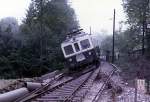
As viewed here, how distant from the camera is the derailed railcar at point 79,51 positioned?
92.9 ft

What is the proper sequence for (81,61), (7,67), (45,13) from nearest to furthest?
(81,61) → (7,67) → (45,13)

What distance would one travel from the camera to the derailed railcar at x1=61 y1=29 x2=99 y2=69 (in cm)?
2833

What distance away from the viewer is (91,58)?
2852 cm

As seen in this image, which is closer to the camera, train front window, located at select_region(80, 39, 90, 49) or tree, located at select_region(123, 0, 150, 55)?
train front window, located at select_region(80, 39, 90, 49)

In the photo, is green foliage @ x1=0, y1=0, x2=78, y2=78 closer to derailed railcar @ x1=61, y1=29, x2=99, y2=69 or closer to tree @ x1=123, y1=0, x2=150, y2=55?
derailed railcar @ x1=61, y1=29, x2=99, y2=69

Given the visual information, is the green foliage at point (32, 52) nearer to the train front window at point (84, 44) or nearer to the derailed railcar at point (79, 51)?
the derailed railcar at point (79, 51)

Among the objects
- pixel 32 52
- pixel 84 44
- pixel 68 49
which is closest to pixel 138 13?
pixel 32 52

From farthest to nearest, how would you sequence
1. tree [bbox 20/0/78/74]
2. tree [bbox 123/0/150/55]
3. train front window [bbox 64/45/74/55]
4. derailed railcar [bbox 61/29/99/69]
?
tree [bbox 123/0/150/55] → tree [bbox 20/0/78/74] → train front window [bbox 64/45/74/55] → derailed railcar [bbox 61/29/99/69]

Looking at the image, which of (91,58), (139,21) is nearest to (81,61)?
(91,58)

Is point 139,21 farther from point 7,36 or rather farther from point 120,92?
point 120,92

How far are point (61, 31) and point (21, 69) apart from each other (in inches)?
517

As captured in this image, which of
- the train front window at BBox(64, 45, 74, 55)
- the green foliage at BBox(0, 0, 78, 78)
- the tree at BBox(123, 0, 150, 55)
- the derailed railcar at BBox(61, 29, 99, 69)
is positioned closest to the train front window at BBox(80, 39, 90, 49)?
the derailed railcar at BBox(61, 29, 99, 69)

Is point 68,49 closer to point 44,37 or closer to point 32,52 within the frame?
point 32,52

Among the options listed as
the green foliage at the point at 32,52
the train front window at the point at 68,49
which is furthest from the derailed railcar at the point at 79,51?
the green foliage at the point at 32,52
